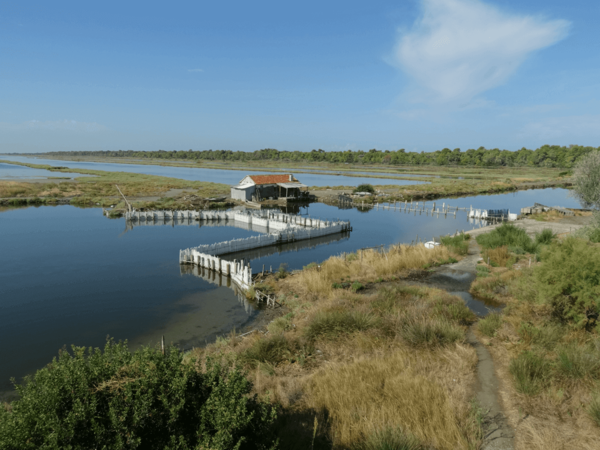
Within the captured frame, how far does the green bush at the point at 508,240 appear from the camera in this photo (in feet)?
85.0

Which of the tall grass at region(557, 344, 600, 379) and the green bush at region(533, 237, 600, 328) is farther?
the green bush at region(533, 237, 600, 328)

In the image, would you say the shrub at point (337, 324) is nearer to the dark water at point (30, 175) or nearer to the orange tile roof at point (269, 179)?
the orange tile roof at point (269, 179)

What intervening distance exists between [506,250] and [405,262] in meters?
7.27

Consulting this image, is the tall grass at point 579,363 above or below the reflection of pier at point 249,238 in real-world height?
above

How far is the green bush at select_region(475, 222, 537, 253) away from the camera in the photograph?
25922 mm

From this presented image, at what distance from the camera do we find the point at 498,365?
10.3m

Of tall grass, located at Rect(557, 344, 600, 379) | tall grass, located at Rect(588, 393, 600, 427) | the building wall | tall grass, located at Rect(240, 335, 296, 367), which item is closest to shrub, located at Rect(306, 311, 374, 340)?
tall grass, located at Rect(240, 335, 296, 367)

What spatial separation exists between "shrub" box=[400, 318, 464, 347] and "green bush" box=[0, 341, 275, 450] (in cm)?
702

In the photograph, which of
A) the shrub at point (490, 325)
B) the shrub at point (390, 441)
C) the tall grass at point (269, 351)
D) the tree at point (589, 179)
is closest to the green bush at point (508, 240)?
the tree at point (589, 179)

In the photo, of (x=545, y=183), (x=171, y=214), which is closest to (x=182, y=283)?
(x=171, y=214)

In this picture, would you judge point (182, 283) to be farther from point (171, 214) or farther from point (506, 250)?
point (171, 214)

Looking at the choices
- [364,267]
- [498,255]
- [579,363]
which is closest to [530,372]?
[579,363]

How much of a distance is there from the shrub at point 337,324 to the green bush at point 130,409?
22.1 ft

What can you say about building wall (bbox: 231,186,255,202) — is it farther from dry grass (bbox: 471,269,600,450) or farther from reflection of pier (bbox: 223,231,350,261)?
dry grass (bbox: 471,269,600,450)
